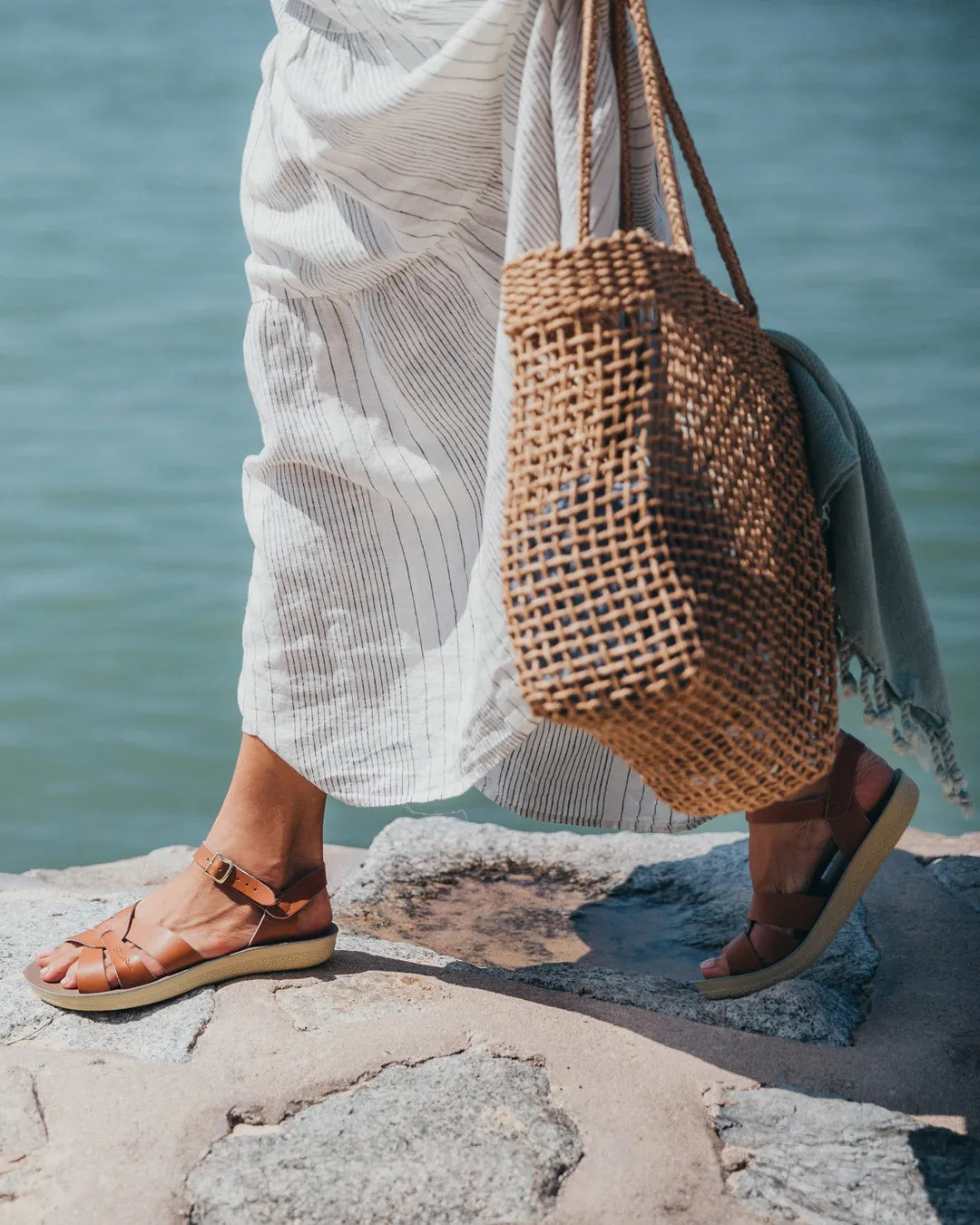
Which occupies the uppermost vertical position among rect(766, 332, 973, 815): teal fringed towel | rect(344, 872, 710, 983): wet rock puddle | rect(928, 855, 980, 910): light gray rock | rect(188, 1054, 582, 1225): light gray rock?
rect(766, 332, 973, 815): teal fringed towel

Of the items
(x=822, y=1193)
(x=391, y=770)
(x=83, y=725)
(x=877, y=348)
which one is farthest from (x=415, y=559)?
(x=877, y=348)

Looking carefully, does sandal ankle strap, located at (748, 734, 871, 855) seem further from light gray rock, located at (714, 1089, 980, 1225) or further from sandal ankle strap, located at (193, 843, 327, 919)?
sandal ankle strap, located at (193, 843, 327, 919)

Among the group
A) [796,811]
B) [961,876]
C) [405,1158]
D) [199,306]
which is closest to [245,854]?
[405,1158]

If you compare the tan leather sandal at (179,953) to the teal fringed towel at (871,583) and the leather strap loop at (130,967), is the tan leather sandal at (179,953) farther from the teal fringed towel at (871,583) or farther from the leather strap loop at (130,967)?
the teal fringed towel at (871,583)

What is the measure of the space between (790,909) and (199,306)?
3716 mm

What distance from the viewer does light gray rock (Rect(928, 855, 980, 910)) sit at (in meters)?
2.16

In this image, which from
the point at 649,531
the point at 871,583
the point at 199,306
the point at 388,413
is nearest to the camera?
the point at 649,531

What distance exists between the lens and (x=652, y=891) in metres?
2.34

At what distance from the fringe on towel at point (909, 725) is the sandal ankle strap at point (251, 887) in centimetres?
77

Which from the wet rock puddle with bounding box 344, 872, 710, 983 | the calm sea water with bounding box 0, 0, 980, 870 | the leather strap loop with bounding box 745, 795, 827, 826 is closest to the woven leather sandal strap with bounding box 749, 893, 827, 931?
the leather strap loop with bounding box 745, 795, 827, 826

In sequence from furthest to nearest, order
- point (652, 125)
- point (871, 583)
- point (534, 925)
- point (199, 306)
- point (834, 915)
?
point (199, 306) < point (534, 925) < point (834, 915) < point (871, 583) < point (652, 125)

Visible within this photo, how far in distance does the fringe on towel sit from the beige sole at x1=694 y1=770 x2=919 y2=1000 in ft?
0.47

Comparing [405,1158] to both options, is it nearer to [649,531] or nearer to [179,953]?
[179,953]

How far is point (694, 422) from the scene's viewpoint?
1171 mm
